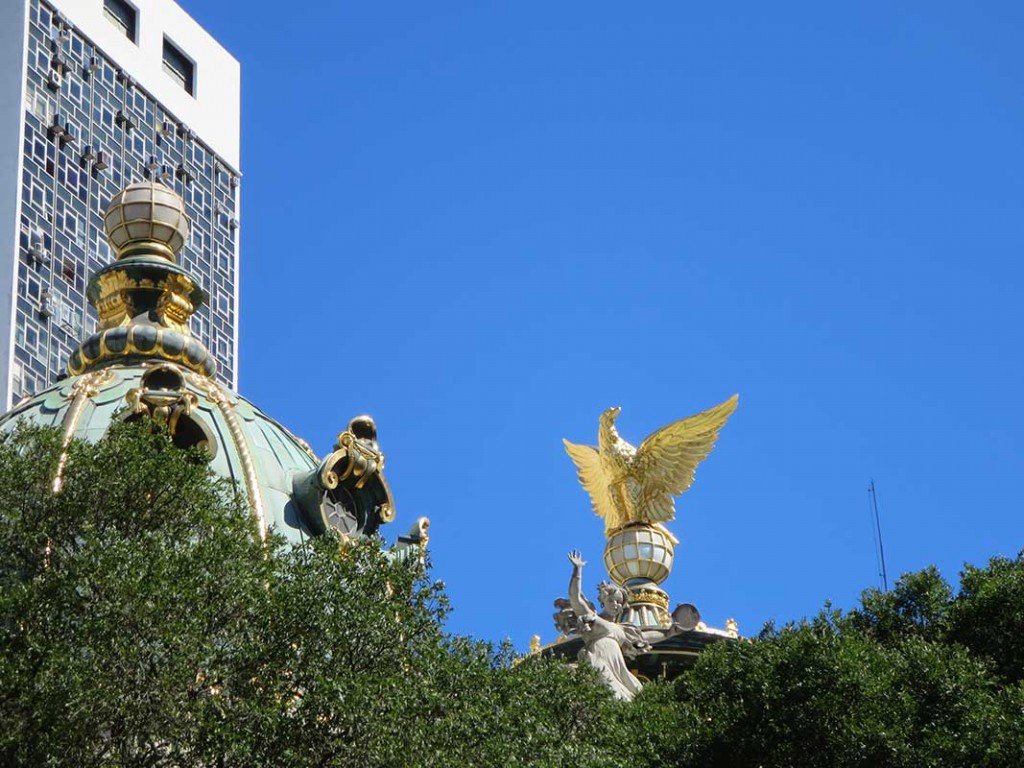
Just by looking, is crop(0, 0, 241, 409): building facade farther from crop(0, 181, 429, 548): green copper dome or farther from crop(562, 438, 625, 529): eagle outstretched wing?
crop(0, 181, 429, 548): green copper dome

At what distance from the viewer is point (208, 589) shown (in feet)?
104

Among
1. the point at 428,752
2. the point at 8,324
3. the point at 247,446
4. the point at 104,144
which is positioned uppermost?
the point at 104,144

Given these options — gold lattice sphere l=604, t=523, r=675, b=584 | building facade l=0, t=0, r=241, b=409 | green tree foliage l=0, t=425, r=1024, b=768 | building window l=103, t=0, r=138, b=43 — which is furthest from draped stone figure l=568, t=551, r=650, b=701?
building window l=103, t=0, r=138, b=43

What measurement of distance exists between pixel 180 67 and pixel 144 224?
78462 mm

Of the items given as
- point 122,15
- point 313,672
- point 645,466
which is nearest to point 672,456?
point 645,466

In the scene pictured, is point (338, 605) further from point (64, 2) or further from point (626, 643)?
point (64, 2)

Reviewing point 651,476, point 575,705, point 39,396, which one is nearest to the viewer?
point 575,705

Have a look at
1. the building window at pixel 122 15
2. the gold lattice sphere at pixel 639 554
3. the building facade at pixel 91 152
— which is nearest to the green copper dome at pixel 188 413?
the gold lattice sphere at pixel 639 554

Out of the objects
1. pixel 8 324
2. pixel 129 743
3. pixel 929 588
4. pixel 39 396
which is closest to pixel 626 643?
pixel 929 588

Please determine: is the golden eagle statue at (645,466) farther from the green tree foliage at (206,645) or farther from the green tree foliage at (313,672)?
the green tree foliage at (206,645)

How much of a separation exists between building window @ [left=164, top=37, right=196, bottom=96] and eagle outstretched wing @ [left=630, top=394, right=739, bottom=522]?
245 ft

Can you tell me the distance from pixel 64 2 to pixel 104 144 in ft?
20.9

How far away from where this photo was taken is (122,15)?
119 meters

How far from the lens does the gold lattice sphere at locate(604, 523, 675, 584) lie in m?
49.5
